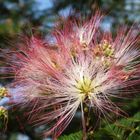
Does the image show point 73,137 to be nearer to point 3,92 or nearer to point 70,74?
point 70,74

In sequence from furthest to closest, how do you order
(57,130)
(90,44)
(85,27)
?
1. (85,27)
2. (90,44)
3. (57,130)

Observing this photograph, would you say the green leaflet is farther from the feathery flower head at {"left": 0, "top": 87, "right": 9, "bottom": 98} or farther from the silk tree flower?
the feathery flower head at {"left": 0, "top": 87, "right": 9, "bottom": 98}

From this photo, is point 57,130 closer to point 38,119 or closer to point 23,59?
point 38,119

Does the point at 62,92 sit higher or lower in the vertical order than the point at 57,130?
higher

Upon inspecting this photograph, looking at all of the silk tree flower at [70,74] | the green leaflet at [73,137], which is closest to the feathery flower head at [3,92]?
the silk tree flower at [70,74]

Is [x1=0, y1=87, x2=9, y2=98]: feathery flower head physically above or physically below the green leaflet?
above

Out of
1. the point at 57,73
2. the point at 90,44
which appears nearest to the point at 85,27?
the point at 90,44

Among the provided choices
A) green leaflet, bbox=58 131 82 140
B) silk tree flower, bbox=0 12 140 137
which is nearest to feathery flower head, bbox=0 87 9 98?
silk tree flower, bbox=0 12 140 137

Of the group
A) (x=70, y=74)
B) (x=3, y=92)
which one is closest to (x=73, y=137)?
(x=70, y=74)
